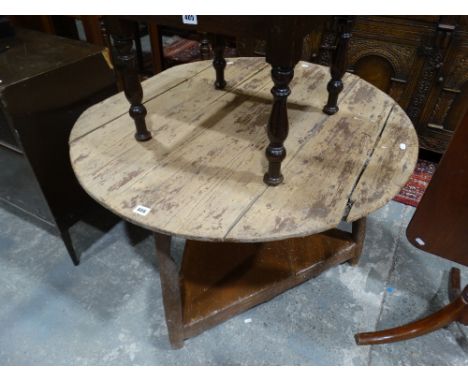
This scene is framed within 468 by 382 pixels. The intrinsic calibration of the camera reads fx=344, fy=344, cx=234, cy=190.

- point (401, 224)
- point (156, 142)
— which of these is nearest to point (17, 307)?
point (156, 142)

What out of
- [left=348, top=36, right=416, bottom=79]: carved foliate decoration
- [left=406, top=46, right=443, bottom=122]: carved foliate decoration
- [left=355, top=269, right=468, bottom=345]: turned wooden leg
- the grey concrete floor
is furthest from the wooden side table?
[left=406, top=46, right=443, bottom=122]: carved foliate decoration

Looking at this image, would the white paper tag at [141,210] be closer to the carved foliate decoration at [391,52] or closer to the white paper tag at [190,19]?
the white paper tag at [190,19]

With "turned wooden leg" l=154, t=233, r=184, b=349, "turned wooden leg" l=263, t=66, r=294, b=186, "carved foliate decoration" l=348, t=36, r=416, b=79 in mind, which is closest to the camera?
"turned wooden leg" l=263, t=66, r=294, b=186

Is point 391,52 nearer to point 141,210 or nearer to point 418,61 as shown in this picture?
point 418,61

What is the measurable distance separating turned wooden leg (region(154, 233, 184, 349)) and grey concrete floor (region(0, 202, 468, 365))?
0.38 feet

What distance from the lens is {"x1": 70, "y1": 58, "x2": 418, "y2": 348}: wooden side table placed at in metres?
0.77

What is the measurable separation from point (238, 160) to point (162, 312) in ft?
2.40

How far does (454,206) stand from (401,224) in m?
0.83

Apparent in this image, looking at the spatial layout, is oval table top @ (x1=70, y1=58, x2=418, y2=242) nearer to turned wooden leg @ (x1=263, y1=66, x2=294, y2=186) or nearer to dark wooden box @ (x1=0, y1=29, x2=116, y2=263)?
turned wooden leg @ (x1=263, y1=66, x2=294, y2=186)

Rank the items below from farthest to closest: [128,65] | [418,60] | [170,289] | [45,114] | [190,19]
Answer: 1. [418,60]
2. [45,114]
3. [170,289]
4. [128,65]
5. [190,19]

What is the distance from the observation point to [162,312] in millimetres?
1320

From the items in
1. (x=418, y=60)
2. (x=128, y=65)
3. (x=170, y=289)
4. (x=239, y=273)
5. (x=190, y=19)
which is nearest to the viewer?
(x=190, y=19)

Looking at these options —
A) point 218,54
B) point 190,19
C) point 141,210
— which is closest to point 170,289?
point 141,210
